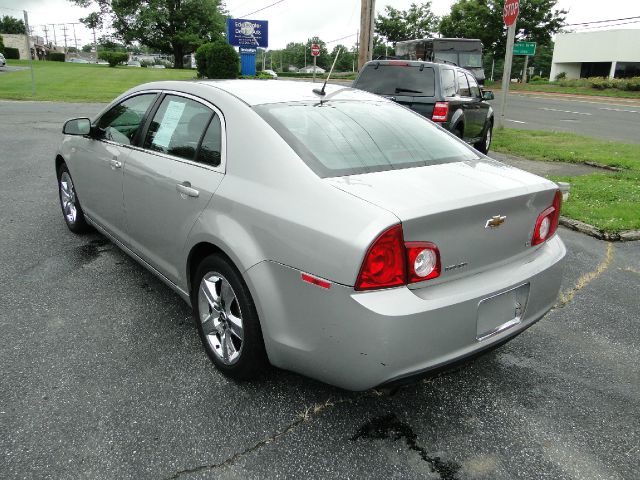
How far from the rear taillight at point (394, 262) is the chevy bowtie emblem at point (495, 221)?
35cm

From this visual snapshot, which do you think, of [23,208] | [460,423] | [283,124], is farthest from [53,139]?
[460,423]

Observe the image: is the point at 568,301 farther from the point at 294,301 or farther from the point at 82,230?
the point at 82,230

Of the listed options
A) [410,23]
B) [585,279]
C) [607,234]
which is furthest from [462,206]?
[410,23]

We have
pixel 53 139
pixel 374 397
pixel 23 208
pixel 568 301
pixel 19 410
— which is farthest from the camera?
pixel 53 139

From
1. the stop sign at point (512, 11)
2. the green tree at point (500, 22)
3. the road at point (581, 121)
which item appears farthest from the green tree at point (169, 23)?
the stop sign at point (512, 11)

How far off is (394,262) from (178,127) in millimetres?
1821

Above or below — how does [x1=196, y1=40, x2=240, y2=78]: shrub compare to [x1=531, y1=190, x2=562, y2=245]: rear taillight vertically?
above

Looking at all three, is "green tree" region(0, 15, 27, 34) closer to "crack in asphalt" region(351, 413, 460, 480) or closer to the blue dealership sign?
the blue dealership sign

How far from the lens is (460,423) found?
2.62m

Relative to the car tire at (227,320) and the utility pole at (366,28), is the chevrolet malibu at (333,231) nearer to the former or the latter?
the car tire at (227,320)

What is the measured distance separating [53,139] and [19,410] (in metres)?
9.49

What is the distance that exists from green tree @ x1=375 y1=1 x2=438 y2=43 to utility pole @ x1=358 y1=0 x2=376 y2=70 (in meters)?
40.4

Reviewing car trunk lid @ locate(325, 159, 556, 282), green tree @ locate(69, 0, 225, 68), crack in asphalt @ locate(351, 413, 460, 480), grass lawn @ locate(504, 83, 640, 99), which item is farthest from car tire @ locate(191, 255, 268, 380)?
green tree @ locate(69, 0, 225, 68)

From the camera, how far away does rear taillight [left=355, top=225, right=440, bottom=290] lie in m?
2.12
